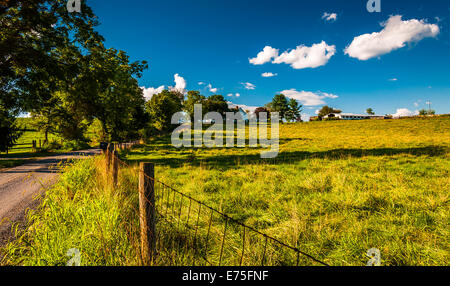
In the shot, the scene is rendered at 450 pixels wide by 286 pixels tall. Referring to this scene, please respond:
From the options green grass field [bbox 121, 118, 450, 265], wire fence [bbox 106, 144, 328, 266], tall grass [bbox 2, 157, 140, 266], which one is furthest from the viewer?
green grass field [bbox 121, 118, 450, 265]

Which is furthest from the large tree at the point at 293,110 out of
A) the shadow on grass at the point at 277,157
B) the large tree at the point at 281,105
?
the shadow on grass at the point at 277,157

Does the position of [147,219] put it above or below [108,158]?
below

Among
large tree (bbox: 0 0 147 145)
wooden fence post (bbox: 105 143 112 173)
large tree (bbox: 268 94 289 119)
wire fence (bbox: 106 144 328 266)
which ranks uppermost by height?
large tree (bbox: 268 94 289 119)

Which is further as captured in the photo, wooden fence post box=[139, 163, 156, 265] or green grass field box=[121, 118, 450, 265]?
green grass field box=[121, 118, 450, 265]

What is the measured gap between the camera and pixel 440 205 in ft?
14.5

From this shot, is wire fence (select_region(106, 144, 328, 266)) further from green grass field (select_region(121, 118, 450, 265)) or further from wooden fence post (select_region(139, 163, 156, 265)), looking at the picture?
green grass field (select_region(121, 118, 450, 265))

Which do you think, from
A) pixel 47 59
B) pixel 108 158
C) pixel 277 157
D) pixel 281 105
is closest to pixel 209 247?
pixel 108 158

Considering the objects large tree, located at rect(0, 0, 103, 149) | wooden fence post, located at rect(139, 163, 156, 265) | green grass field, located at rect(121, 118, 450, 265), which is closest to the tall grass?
wooden fence post, located at rect(139, 163, 156, 265)

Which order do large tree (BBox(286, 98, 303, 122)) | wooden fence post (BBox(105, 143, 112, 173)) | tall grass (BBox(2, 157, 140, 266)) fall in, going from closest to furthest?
1. tall grass (BBox(2, 157, 140, 266))
2. wooden fence post (BBox(105, 143, 112, 173))
3. large tree (BBox(286, 98, 303, 122))

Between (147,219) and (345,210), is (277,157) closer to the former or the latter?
(345,210)

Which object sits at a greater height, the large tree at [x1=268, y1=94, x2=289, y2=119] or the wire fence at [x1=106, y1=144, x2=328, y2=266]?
the large tree at [x1=268, y1=94, x2=289, y2=119]

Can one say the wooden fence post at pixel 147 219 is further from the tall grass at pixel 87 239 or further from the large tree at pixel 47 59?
the large tree at pixel 47 59

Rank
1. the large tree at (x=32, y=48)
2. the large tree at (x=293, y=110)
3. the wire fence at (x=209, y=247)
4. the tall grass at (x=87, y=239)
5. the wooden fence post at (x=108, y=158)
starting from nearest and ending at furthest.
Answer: the tall grass at (x=87, y=239) → the wire fence at (x=209, y=247) → the wooden fence post at (x=108, y=158) → the large tree at (x=32, y=48) → the large tree at (x=293, y=110)

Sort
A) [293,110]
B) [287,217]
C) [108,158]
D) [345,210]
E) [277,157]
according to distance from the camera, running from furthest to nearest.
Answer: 1. [293,110]
2. [277,157]
3. [108,158]
4. [345,210]
5. [287,217]
